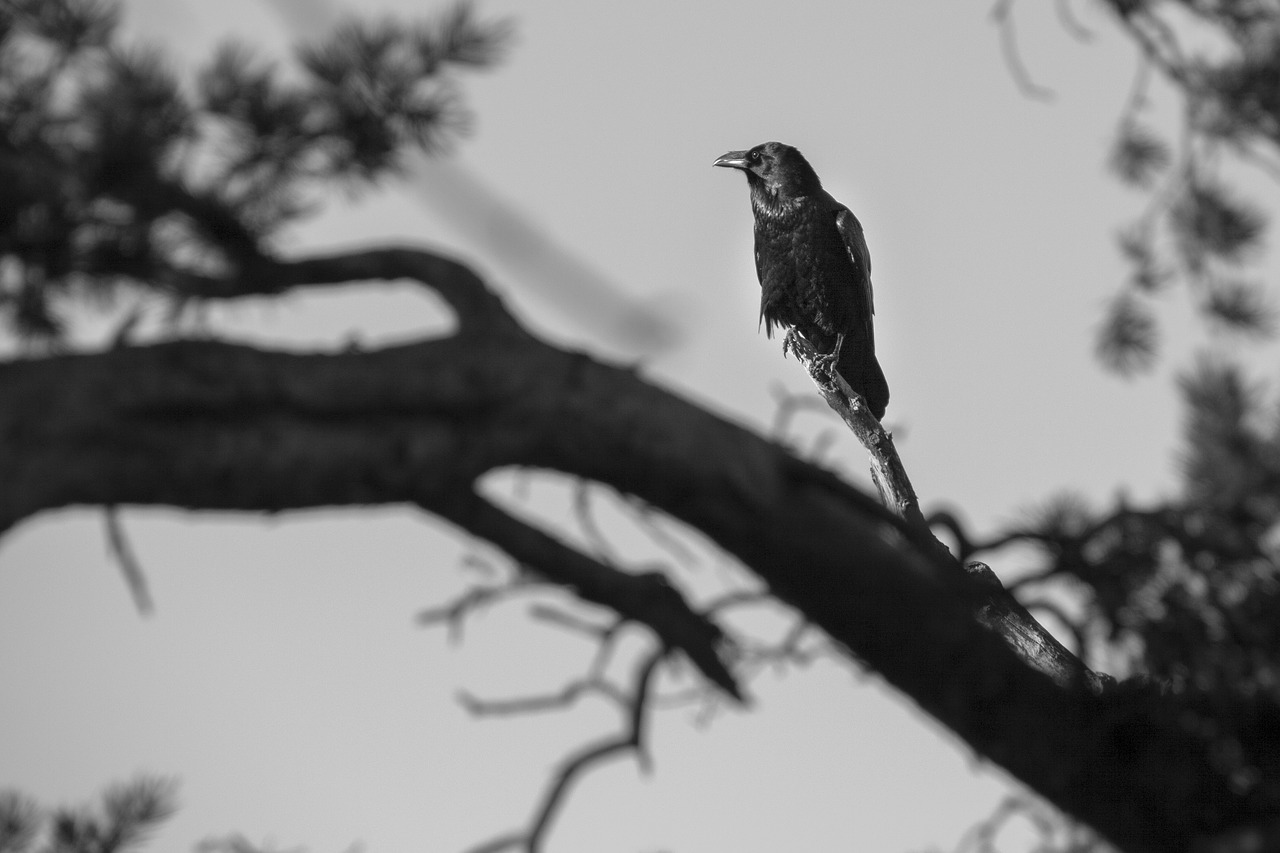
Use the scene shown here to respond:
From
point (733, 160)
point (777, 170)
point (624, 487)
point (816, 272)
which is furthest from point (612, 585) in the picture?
point (733, 160)

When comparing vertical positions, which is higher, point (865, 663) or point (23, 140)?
point (23, 140)

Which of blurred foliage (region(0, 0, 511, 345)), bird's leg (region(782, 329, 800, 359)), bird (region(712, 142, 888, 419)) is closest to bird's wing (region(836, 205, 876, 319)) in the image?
bird (region(712, 142, 888, 419))

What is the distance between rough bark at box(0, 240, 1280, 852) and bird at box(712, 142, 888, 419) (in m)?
4.46

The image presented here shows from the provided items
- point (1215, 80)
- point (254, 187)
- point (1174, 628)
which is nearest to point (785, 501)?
point (1174, 628)

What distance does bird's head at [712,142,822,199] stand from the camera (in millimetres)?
7062

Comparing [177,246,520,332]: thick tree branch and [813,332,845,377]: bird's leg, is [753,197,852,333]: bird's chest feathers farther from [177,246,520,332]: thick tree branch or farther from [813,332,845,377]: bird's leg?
[177,246,520,332]: thick tree branch

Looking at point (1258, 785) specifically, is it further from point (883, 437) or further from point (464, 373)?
point (883, 437)

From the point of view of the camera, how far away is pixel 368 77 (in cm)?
214

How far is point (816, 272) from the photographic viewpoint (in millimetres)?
6551

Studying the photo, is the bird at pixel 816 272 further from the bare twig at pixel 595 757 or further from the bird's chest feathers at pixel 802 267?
the bare twig at pixel 595 757

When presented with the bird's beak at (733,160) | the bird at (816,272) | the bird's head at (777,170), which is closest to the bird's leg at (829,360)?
the bird at (816,272)

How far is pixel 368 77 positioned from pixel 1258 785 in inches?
64.6

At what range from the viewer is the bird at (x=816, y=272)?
6.48m

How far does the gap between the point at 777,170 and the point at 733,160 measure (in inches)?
14.0
